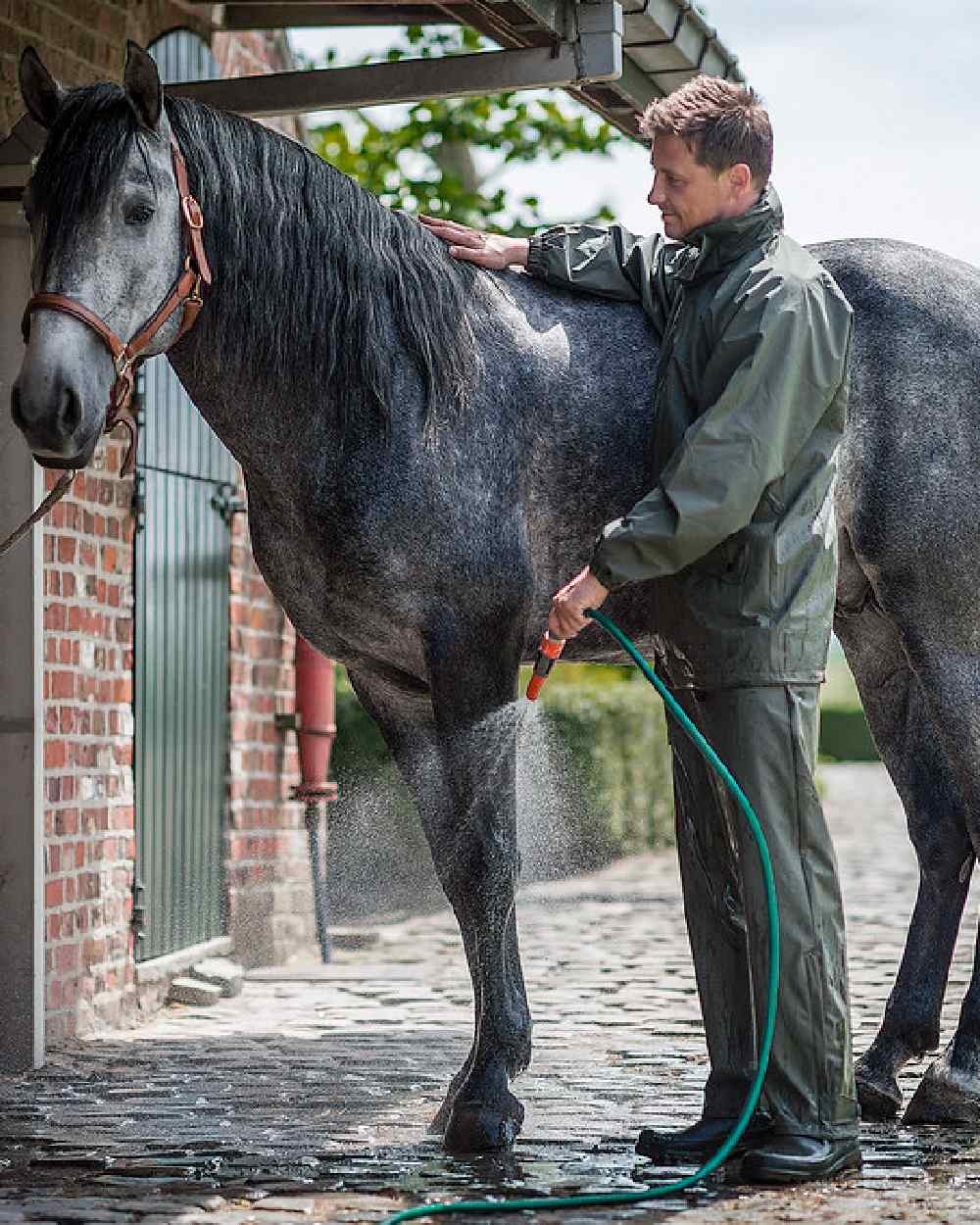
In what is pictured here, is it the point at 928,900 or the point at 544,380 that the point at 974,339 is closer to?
the point at 544,380

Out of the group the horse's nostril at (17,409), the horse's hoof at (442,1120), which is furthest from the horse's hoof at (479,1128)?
the horse's nostril at (17,409)

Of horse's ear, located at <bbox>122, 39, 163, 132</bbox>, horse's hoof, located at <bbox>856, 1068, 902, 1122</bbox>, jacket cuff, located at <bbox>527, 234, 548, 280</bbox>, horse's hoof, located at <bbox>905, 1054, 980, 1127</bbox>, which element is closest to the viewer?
horse's ear, located at <bbox>122, 39, 163, 132</bbox>

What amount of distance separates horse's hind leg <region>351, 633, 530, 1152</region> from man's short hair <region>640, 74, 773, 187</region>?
44.2 inches

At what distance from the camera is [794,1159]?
3.88m

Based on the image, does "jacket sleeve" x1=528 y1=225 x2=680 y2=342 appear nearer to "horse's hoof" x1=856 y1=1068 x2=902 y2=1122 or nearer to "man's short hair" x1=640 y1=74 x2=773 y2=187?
"man's short hair" x1=640 y1=74 x2=773 y2=187

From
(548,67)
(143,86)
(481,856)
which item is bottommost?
(481,856)

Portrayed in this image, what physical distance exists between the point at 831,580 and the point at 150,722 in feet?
11.6

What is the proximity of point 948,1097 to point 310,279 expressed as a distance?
7.71 ft

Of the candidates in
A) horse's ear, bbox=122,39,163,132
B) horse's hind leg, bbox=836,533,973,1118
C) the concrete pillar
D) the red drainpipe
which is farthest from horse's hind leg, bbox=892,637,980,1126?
the red drainpipe

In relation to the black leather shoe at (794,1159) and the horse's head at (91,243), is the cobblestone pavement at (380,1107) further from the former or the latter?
the horse's head at (91,243)

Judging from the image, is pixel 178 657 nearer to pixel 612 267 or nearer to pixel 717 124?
pixel 612 267

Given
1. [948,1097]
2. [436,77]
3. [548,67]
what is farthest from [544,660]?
[436,77]

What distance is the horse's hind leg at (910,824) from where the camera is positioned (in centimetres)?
483

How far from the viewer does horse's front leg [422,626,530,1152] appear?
13.9ft
